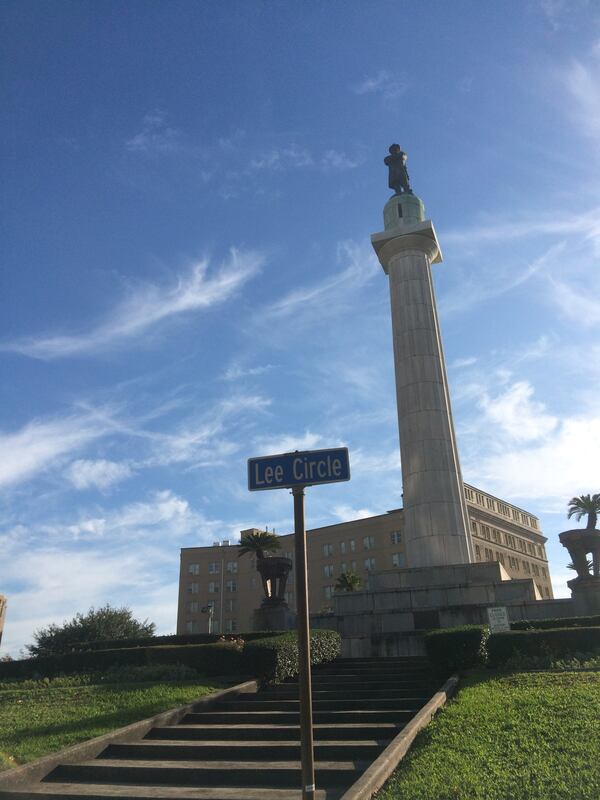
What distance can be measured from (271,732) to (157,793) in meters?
2.91

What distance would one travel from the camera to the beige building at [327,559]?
76375 mm

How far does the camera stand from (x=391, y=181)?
36438 millimetres

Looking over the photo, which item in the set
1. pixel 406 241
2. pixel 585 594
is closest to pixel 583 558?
pixel 585 594

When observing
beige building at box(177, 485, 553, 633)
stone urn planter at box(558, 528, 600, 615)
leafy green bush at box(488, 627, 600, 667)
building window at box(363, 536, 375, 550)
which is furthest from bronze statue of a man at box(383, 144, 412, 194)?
building window at box(363, 536, 375, 550)

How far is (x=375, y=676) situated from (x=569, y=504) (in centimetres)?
4178

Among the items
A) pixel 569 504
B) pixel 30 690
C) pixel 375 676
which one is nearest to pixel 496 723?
pixel 375 676

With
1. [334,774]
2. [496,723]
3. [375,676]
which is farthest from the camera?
[375,676]

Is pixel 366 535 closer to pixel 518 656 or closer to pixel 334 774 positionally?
pixel 518 656

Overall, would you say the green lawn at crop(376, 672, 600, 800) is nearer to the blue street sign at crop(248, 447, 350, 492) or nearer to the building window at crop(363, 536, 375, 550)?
the blue street sign at crop(248, 447, 350, 492)

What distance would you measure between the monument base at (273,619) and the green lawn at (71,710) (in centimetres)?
1219

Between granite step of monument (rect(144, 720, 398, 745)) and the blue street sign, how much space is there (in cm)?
570

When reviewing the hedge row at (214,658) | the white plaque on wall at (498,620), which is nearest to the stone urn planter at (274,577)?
the hedge row at (214,658)

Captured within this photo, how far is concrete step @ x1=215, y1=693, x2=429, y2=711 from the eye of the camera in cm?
1175

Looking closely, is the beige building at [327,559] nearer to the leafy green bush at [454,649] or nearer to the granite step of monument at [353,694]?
the leafy green bush at [454,649]
